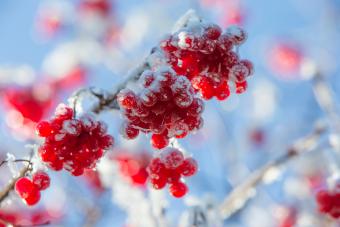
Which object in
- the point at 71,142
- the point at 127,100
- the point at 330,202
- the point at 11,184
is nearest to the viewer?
the point at 127,100

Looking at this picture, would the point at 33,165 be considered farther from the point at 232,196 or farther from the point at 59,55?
the point at 59,55

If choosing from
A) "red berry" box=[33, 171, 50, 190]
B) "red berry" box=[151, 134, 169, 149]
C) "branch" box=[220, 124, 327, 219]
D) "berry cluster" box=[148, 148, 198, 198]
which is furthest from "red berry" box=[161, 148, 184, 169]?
"branch" box=[220, 124, 327, 219]

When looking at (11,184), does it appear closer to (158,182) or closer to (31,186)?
(31,186)

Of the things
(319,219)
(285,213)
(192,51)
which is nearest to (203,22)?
(192,51)

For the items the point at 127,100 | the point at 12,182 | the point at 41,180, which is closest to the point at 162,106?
the point at 127,100

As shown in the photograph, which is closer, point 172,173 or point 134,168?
point 172,173

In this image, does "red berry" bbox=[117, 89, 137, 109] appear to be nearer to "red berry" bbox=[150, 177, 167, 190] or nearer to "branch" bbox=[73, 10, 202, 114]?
"branch" bbox=[73, 10, 202, 114]
